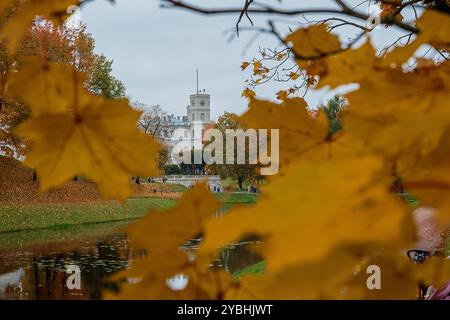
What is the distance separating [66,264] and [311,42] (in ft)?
26.4

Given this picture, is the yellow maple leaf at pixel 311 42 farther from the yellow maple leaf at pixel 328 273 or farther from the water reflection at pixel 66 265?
the water reflection at pixel 66 265

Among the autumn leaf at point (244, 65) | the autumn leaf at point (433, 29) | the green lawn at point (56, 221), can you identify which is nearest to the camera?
the autumn leaf at point (433, 29)

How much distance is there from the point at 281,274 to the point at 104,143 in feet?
0.50

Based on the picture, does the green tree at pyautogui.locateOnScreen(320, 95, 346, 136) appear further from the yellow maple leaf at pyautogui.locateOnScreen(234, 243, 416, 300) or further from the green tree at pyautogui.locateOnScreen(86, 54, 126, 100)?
the green tree at pyautogui.locateOnScreen(86, 54, 126, 100)

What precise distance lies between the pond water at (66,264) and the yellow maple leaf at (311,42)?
503cm

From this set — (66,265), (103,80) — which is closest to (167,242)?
(66,265)

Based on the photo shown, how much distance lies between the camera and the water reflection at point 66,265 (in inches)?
240

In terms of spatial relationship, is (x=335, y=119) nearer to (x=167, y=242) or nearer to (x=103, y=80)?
(x=167, y=242)

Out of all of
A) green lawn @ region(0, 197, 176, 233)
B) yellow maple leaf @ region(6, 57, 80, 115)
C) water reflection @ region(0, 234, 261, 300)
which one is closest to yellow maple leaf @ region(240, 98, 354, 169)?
yellow maple leaf @ region(6, 57, 80, 115)

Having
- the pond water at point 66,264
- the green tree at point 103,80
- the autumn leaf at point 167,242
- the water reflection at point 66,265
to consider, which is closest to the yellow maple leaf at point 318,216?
the autumn leaf at point 167,242

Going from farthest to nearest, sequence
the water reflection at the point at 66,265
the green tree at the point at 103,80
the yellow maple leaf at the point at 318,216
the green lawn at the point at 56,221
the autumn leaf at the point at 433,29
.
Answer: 1. the green tree at the point at 103,80
2. the green lawn at the point at 56,221
3. the water reflection at the point at 66,265
4. the autumn leaf at the point at 433,29
5. the yellow maple leaf at the point at 318,216

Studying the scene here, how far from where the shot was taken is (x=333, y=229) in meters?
0.14

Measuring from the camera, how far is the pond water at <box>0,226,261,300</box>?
611 cm

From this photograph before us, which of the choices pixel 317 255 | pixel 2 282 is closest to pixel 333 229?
pixel 317 255
